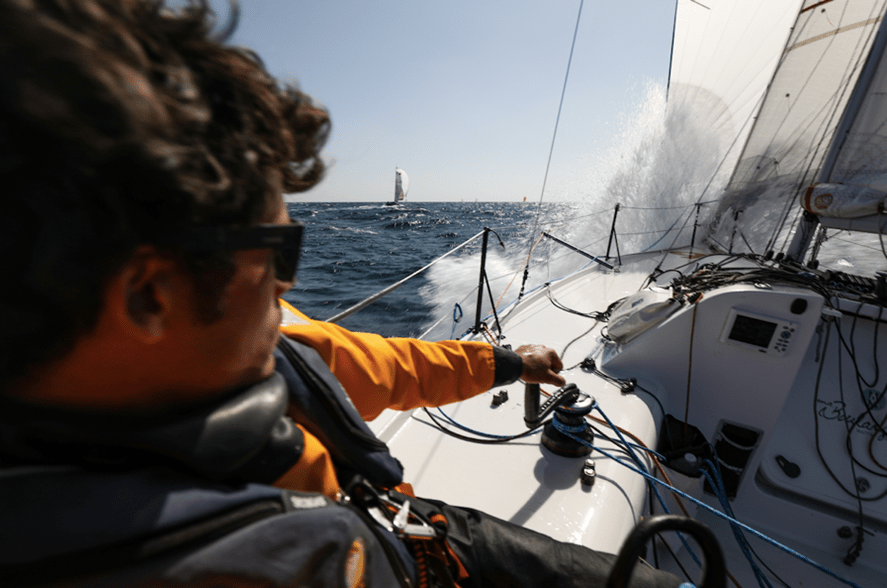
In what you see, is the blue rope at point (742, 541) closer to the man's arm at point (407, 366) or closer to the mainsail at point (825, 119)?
the man's arm at point (407, 366)

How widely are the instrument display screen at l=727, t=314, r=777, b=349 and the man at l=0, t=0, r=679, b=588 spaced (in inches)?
82.3

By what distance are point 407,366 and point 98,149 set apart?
0.76 metres

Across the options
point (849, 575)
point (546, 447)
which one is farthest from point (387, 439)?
point (849, 575)

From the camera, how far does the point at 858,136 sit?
3.10 metres

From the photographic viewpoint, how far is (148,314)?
0.38 m

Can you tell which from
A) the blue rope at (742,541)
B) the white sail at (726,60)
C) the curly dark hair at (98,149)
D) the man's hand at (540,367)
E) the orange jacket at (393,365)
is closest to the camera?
the curly dark hair at (98,149)

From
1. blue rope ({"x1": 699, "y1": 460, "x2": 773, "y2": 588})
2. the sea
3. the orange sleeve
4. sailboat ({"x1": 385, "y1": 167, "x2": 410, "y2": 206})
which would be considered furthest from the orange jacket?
sailboat ({"x1": 385, "y1": 167, "x2": 410, "y2": 206})

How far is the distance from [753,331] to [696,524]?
180 cm

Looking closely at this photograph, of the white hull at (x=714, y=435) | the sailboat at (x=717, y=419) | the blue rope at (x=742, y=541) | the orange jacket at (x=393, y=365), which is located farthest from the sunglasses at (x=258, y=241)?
the blue rope at (x=742, y=541)

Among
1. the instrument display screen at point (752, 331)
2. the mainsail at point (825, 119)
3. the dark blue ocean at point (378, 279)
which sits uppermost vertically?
the mainsail at point (825, 119)

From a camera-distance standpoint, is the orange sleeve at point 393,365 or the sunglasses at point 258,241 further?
the orange sleeve at point 393,365

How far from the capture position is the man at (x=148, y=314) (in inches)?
11.9

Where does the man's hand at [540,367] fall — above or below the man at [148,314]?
below

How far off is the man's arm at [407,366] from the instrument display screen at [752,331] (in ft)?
4.47
